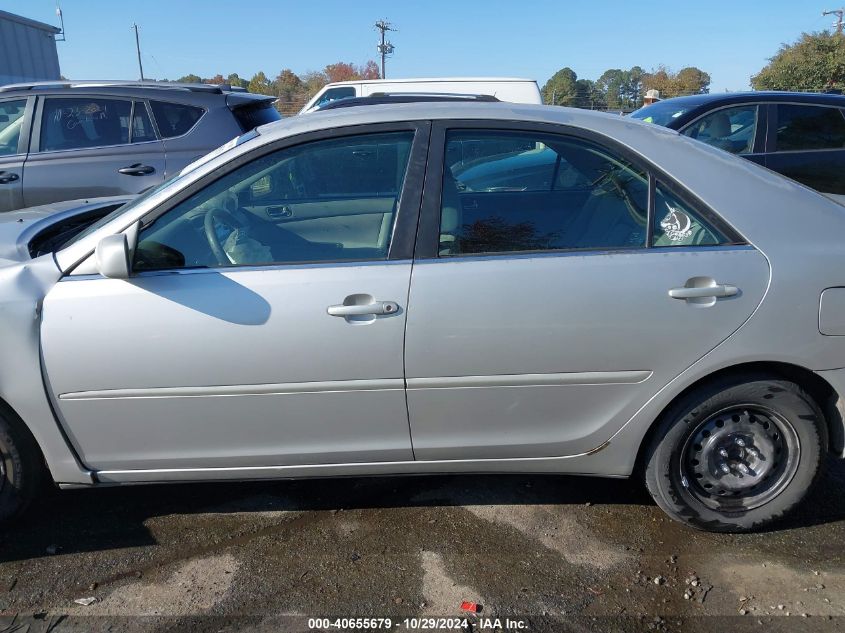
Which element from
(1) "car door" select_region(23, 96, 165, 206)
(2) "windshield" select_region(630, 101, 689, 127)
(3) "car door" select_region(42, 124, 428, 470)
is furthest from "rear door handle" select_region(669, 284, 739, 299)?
(1) "car door" select_region(23, 96, 165, 206)

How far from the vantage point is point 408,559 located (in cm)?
260

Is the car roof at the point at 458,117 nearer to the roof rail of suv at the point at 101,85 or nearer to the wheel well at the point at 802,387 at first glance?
the wheel well at the point at 802,387

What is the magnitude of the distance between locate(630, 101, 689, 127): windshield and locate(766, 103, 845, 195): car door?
0.86m

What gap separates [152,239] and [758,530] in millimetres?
2714

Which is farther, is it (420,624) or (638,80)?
(638,80)

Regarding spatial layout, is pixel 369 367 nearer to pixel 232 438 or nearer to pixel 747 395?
pixel 232 438

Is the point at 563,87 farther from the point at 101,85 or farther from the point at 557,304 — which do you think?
the point at 557,304

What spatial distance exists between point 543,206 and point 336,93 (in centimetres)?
1015

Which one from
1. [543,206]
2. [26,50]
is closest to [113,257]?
[543,206]

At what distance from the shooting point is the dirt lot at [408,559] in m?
2.33

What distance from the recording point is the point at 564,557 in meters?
2.62

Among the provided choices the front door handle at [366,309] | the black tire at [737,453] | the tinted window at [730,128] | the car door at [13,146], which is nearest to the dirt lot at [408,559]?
the black tire at [737,453]

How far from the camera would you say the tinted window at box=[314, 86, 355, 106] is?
1173 cm

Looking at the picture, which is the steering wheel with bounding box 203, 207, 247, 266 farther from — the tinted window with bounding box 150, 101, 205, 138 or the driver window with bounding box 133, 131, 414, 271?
the tinted window with bounding box 150, 101, 205, 138
